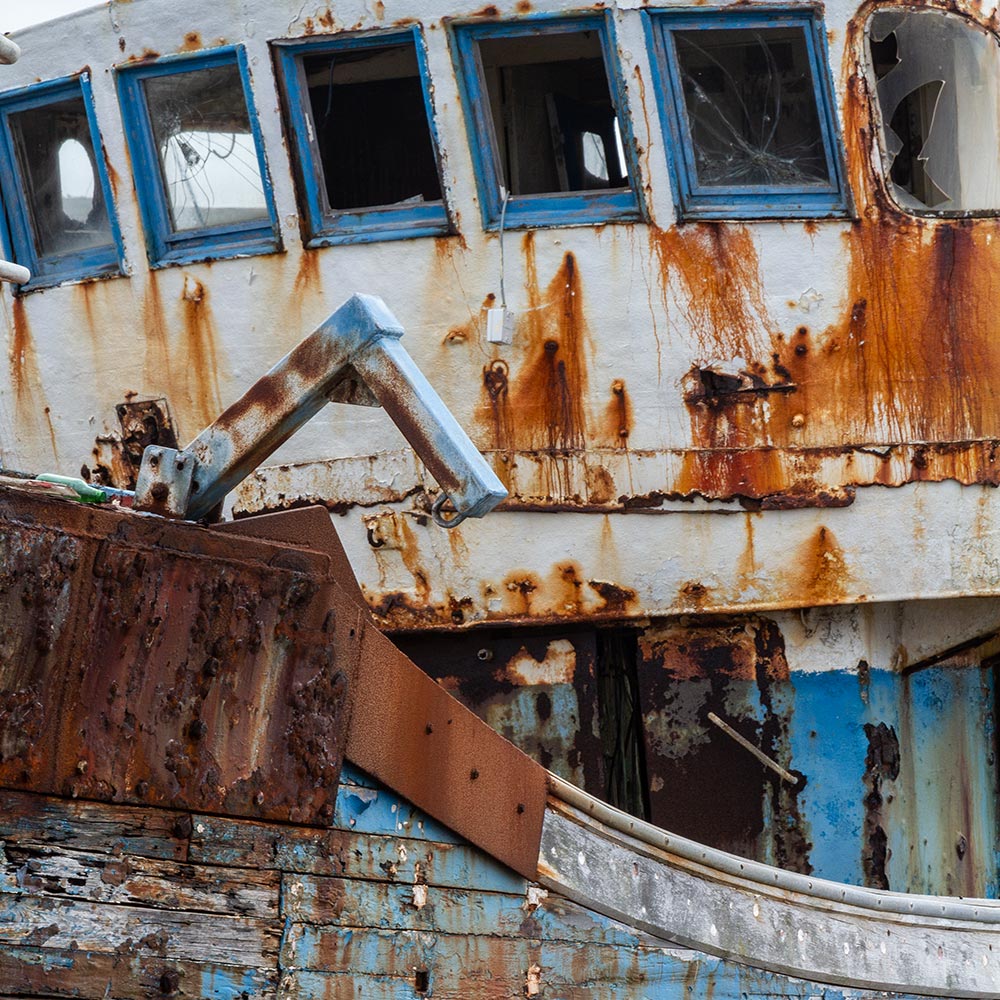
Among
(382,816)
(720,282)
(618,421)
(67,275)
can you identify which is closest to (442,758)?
(382,816)

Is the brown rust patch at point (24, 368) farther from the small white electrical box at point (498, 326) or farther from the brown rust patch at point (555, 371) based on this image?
the brown rust patch at point (555, 371)

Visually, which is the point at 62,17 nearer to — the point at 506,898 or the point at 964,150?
the point at 964,150

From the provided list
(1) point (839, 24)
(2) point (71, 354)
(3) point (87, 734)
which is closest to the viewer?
(3) point (87, 734)

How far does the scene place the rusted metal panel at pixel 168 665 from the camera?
128 inches

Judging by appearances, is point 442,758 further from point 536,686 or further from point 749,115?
point 749,115

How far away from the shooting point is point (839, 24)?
5965 mm

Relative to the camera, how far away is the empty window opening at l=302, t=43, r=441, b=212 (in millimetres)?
6164

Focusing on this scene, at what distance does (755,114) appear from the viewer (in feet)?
20.0

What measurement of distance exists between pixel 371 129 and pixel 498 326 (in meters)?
1.08

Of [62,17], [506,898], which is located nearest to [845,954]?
[506,898]

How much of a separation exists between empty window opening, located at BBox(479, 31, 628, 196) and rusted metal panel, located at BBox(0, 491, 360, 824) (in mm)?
3011

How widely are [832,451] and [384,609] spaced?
6.23 ft

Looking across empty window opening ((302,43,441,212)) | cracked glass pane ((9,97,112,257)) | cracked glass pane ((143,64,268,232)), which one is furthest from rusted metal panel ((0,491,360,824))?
cracked glass pane ((9,97,112,257))

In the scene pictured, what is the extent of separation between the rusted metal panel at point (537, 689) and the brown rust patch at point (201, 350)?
144 cm
